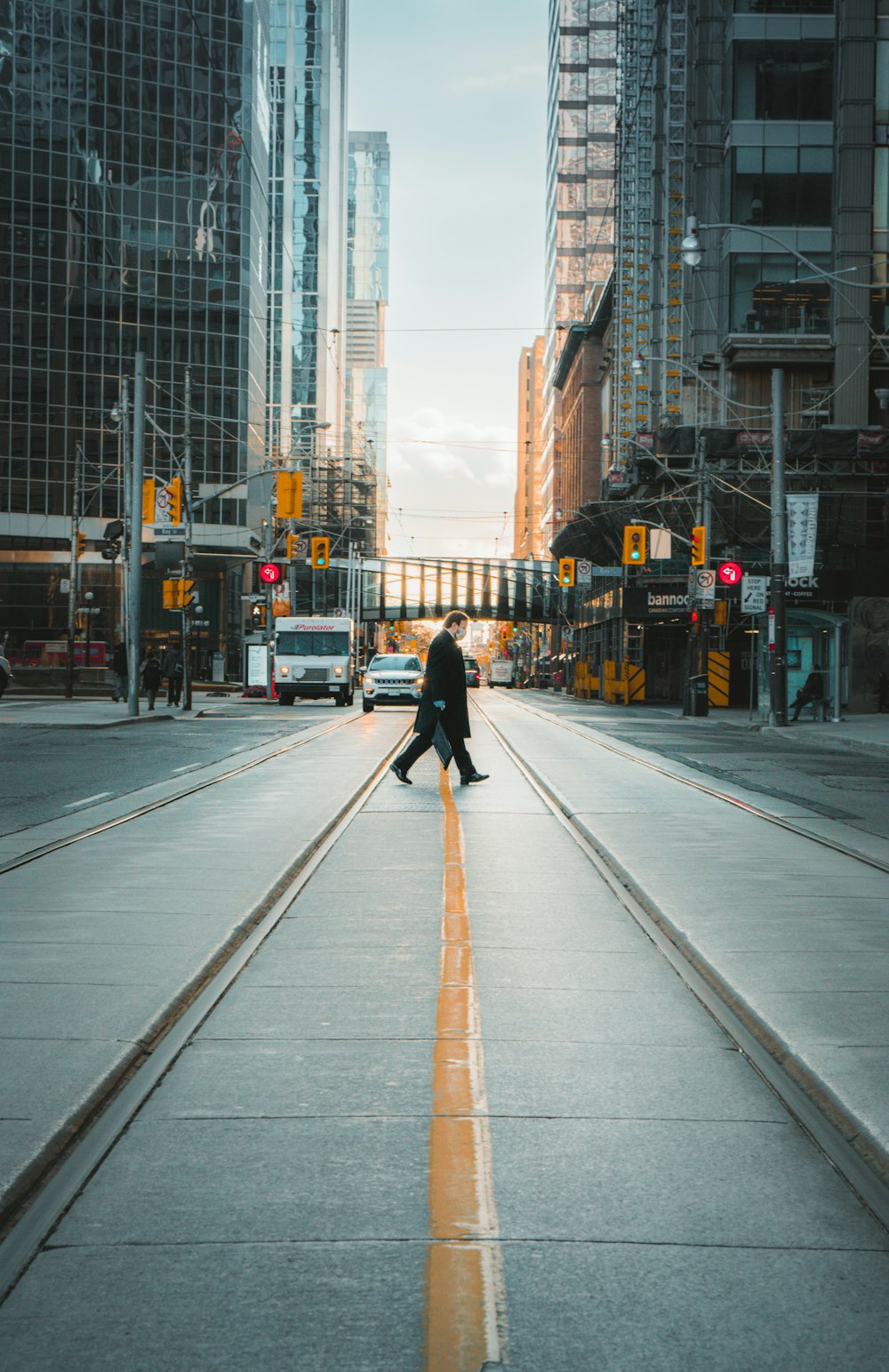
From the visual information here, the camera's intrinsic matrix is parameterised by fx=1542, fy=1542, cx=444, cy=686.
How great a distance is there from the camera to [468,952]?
7660 mm

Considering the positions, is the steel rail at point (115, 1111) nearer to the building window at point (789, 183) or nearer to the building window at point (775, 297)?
the building window at point (775, 297)

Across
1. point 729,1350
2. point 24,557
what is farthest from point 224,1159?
point 24,557

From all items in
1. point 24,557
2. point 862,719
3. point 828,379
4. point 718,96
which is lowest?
point 862,719

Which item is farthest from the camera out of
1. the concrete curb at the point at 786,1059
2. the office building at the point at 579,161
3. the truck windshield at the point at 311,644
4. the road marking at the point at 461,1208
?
the office building at the point at 579,161

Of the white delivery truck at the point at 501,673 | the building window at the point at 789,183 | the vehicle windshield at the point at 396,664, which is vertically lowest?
the white delivery truck at the point at 501,673

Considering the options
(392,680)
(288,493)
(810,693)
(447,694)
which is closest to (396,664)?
(392,680)

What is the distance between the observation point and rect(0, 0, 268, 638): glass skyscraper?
84500mm

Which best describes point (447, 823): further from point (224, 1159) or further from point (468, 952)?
point (224, 1159)

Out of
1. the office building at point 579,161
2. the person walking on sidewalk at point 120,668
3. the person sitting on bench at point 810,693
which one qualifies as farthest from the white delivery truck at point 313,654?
the office building at point 579,161

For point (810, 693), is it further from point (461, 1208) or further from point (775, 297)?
point (461, 1208)

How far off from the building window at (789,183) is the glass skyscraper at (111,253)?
38281mm

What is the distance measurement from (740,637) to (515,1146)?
Answer: 183 feet

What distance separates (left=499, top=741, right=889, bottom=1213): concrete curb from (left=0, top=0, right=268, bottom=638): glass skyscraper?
78315mm

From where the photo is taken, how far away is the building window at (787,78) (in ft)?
191
